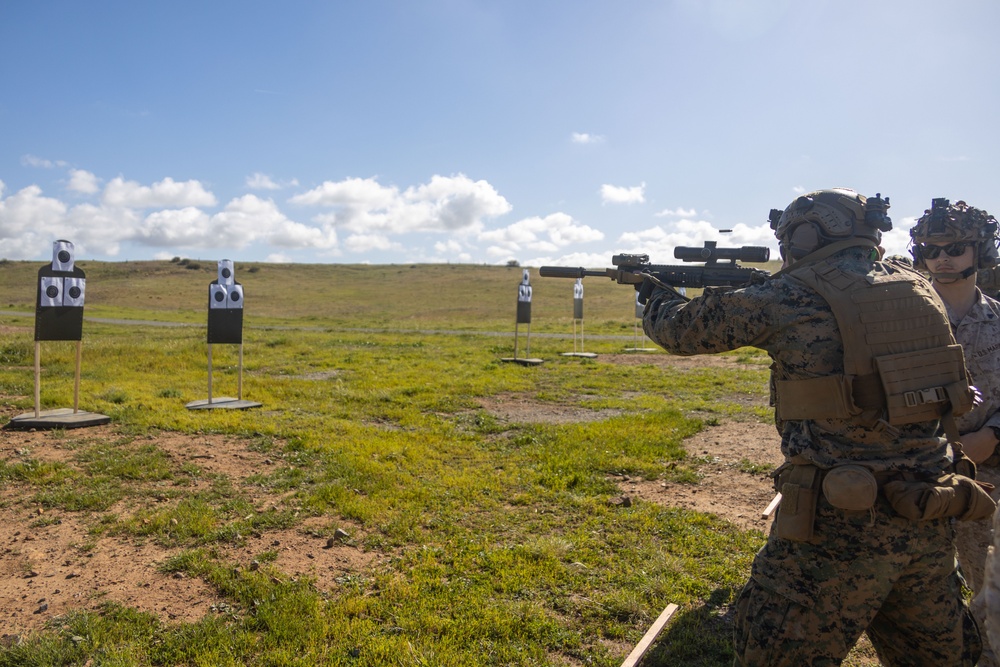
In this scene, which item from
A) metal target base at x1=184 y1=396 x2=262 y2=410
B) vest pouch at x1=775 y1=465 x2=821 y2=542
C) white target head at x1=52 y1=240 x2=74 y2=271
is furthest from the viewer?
metal target base at x1=184 y1=396 x2=262 y2=410

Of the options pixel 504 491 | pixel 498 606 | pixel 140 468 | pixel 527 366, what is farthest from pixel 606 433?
pixel 527 366

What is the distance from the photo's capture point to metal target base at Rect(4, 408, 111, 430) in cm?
826

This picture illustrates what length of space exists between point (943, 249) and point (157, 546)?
554 centimetres

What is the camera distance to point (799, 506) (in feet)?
8.23

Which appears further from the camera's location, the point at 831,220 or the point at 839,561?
the point at 831,220

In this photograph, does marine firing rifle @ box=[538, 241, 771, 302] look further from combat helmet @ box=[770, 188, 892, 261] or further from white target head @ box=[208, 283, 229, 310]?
white target head @ box=[208, 283, 229, 310]

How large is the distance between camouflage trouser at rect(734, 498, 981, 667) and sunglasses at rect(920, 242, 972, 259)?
174 cm

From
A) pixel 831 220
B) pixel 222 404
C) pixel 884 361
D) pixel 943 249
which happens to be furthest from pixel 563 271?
pixel 222 404

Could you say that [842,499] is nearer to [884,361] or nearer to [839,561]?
[839,561]

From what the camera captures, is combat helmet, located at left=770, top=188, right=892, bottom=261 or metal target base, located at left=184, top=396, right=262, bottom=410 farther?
metal target base, located at left=184, top=396, right=262, bottom=410

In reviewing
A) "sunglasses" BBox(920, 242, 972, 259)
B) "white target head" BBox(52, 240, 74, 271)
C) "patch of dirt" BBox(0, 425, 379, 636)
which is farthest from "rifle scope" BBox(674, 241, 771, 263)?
"white target head" BBox(52, 240, 74, 271)

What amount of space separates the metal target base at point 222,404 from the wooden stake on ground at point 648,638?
7.54 m

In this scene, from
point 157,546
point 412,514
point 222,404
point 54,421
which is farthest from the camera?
point 222,404

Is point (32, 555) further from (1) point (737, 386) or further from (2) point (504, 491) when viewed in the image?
(1) point (737, 386)
